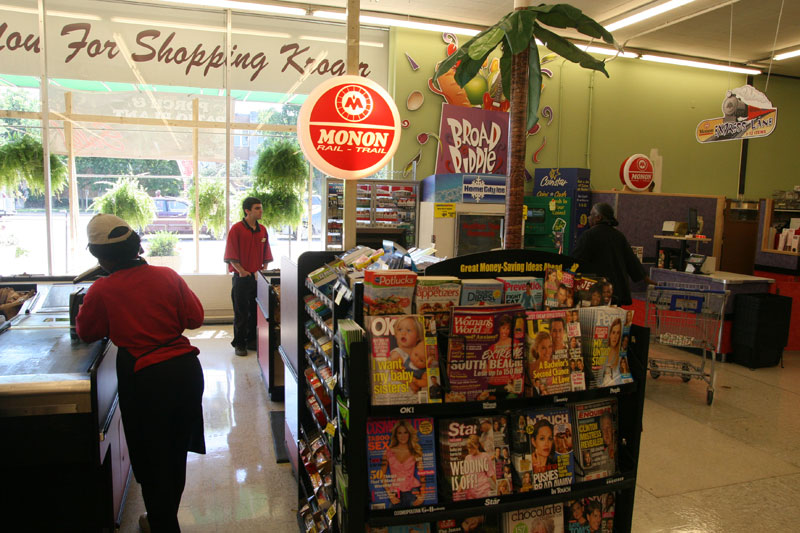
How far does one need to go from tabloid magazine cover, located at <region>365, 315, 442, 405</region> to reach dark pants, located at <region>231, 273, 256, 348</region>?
4.63 m

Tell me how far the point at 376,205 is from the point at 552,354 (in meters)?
5.92

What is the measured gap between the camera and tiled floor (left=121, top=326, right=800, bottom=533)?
323cm

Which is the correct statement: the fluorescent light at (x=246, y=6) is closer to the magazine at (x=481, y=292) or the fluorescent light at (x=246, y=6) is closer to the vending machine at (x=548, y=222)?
the vending machine at (x=548, y=222)

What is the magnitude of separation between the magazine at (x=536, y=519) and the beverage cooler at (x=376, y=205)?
5686 mm

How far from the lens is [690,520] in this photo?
3258 mm

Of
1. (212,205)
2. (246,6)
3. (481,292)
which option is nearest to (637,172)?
(246,6)

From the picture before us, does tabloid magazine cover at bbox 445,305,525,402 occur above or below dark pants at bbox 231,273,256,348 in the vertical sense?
above

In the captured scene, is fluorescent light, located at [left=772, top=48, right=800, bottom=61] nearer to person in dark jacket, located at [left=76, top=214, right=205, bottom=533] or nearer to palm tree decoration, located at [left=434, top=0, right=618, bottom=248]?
palm tree decoration, located at [left=434, top=0, right=618, bottom=248]

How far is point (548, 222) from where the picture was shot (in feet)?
28.2

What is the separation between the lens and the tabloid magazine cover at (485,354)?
80.7 inches

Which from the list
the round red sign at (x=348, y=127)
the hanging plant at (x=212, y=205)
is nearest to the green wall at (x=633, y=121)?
the hanging plant at (x=212, y=205)

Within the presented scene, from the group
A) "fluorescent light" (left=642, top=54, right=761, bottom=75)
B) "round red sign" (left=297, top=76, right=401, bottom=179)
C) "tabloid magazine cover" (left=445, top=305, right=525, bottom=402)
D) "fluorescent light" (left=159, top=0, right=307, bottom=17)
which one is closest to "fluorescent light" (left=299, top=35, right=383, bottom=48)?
"fluorescent light" (left=159, top=0, right=307, bottom=17)

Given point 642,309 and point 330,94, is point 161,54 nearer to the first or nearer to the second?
point 330,94

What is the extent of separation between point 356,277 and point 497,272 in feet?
1.99
